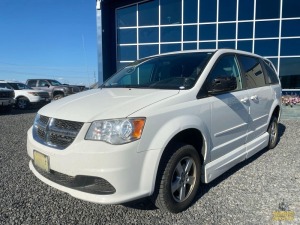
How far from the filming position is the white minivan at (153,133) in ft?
8.63

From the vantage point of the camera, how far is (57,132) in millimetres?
2900

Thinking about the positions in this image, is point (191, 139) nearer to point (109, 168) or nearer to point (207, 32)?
point (109, 168)

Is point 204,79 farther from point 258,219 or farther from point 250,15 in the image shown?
point 250,15

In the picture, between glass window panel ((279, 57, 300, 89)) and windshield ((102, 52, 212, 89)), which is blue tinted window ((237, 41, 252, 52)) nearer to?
glass window panel ((279, 57, 300, 89))

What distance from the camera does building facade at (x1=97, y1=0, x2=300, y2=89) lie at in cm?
1557

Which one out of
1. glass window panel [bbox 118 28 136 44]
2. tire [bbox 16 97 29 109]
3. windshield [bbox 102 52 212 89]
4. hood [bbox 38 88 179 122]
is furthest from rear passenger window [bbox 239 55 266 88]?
tire [bbox 16 97 29 109]

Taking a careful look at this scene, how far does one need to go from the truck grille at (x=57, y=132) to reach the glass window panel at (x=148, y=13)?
48.6 feet

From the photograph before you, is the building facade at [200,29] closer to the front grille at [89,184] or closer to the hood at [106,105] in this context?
the hood at [106,105]

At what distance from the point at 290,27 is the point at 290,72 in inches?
92.9

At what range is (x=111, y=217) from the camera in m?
3.08

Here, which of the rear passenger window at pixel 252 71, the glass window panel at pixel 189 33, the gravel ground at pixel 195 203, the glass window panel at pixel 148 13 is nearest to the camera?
the gravel ground at pixel 195 203

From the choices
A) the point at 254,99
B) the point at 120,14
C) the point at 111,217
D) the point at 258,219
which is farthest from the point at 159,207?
the point at 120,14

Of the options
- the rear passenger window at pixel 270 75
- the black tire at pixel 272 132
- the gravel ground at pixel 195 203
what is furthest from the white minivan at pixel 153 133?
the black tire at pixel 272 132

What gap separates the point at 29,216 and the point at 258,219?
2406 millimetres
